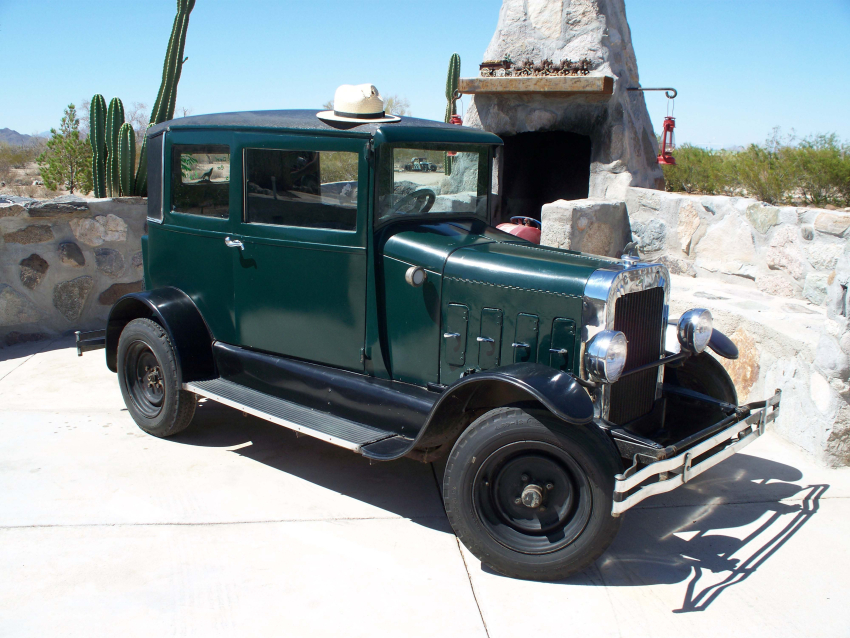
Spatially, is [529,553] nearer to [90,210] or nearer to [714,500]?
[714,500]

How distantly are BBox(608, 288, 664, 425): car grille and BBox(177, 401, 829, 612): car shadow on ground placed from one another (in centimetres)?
58

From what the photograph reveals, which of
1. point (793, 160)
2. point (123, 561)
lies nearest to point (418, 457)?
point (123, 561)

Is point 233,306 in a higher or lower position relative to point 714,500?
higher

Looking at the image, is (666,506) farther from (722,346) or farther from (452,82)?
(452,82)

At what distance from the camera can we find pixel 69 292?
619 centimetres

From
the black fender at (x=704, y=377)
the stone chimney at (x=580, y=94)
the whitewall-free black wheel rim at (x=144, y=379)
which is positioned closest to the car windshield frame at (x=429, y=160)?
the black fender at (x=704, y=377)

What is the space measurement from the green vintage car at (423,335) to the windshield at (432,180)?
13 mm

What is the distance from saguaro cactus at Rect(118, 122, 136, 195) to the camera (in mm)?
6902

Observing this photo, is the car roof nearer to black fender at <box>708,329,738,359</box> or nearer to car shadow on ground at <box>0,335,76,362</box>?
black fender at <box>708,329,738,359</box>

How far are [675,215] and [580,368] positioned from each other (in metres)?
3.86

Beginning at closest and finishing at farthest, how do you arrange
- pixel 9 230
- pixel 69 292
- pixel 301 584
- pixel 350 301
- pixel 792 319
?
pixel 301 584 < pixel 350 301 < pixel 792 319 < pixel 9 230 < pixel 69 292

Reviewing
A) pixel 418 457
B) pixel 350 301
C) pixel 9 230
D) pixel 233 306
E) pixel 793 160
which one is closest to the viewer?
pixel 418 457

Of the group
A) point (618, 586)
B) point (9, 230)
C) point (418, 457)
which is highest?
point (9, 230)

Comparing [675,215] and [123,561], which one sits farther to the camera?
[675,215]
